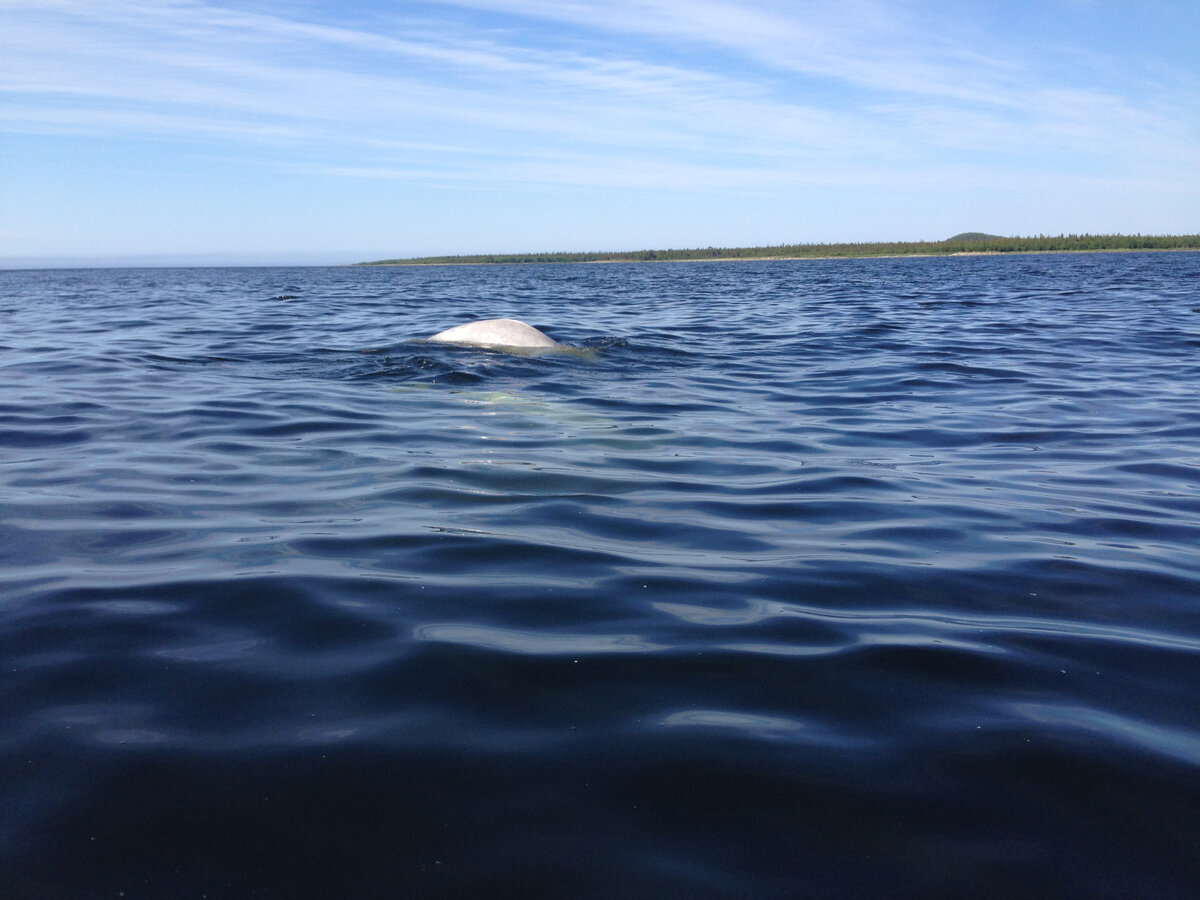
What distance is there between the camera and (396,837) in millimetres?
1990

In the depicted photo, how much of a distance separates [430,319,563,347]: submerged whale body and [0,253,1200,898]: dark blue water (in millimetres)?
4332

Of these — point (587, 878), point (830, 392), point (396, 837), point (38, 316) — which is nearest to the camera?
point (587, 878)

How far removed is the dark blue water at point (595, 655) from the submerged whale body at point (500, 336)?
14.2 ft

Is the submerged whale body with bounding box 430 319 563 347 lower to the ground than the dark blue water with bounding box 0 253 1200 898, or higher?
higher

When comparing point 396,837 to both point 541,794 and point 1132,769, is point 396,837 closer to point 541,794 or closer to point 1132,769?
point 541,794

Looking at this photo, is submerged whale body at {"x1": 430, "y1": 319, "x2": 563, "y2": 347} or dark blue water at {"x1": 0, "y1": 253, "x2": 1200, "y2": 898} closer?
dark blue water at {"x1": 0, "y1": 253, "x2": 1200, "y2": 898}

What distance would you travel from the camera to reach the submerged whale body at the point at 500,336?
11.6 meters

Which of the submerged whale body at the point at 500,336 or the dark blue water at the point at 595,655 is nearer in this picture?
the dark blue water at the point at 595,655

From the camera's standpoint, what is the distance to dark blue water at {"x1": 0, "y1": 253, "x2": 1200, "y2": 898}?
196cm

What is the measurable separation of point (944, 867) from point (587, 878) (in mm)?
795

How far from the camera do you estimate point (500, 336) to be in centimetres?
1168

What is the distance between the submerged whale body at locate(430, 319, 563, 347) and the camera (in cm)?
1161

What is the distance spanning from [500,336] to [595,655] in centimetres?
914

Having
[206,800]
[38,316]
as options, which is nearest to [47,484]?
[206,800]
